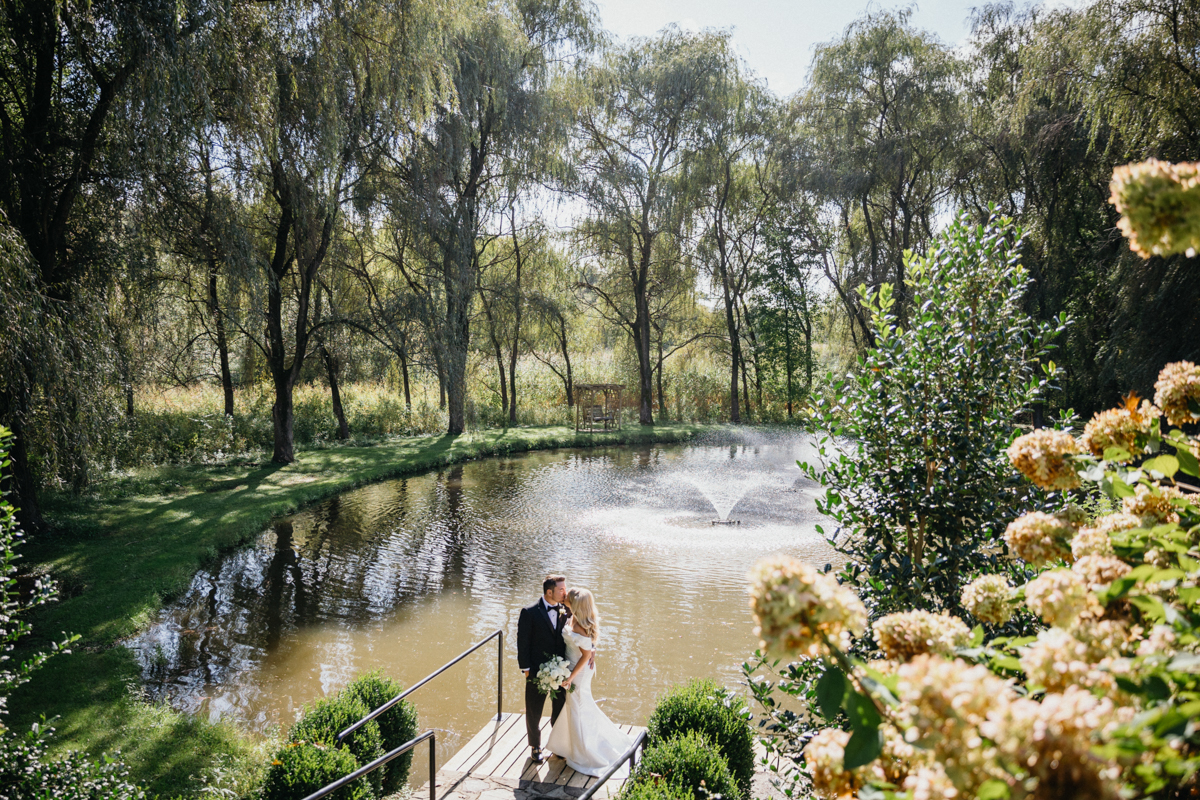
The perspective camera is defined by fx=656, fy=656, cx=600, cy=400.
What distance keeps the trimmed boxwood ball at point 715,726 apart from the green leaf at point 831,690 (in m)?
3.85

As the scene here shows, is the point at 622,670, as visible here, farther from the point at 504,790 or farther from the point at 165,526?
the point at 165,526

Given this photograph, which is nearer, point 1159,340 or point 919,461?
point 919,461

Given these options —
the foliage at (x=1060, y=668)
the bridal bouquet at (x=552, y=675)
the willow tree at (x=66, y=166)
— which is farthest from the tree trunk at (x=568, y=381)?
the foliage at (x=1060, y=668)

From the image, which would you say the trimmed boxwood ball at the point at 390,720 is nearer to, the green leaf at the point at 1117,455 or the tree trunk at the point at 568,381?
the green leaf at the point at 1117,455

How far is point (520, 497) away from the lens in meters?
14.7

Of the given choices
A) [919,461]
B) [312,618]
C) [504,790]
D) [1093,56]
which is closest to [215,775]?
[504,790]

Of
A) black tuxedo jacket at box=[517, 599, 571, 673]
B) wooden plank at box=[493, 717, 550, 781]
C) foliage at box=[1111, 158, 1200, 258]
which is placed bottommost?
wooden plank at box=[493, 717, 550, 781]

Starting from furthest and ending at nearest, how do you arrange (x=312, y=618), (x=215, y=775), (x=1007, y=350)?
1. (x=312, y=618)
2. (x=215, y=775)
3. (x=1007, y=350)

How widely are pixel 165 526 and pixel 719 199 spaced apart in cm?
2269

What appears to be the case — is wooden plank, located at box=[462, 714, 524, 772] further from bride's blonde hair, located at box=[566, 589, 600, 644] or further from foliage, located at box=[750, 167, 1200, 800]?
foliage, located at box=[750, 167, 1200, 800]

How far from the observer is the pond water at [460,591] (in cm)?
671

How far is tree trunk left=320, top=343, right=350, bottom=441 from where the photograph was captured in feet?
60.6

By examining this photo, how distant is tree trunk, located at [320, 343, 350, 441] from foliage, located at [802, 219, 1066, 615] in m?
16.9

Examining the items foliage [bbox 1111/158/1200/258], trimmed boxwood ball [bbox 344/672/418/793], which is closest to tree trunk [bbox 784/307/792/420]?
trimmed boxwood ball [bbox 344/672/418/793]
